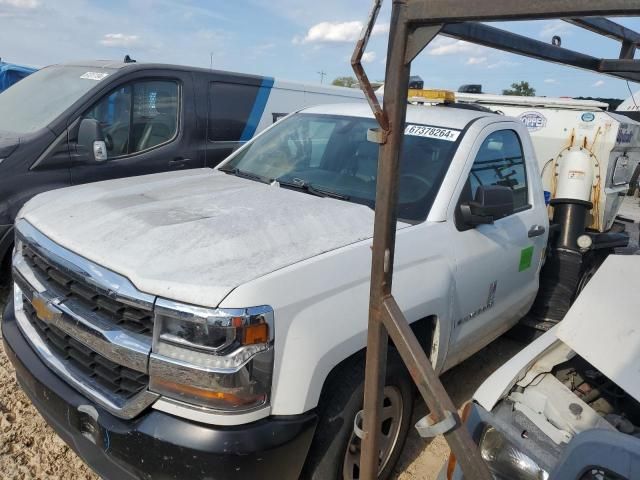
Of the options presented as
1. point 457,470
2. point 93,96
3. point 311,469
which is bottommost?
point 311,469

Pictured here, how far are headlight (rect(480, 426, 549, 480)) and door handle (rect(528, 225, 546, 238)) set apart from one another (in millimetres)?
1861

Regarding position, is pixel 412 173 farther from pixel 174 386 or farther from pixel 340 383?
pixel 174 386

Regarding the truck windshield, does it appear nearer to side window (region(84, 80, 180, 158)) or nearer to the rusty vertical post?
the rusty vertical post

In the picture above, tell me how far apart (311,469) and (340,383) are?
358 mm

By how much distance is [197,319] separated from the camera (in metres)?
1.75

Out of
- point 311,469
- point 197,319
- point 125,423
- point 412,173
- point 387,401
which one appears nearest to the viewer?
point 197,319

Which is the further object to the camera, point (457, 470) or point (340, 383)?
point (340, 383)

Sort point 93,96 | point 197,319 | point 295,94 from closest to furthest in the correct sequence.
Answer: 1. point 197,319
2. point 93,96
3. point 295,94

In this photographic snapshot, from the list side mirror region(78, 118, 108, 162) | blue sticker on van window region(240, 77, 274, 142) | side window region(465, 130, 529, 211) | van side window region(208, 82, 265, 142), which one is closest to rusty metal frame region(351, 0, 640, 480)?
side window region(465, 130, 529, 211)

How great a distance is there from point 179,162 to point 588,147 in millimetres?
3924

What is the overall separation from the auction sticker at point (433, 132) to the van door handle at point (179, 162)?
2.83m

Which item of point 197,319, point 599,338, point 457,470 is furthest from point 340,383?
point 599,338

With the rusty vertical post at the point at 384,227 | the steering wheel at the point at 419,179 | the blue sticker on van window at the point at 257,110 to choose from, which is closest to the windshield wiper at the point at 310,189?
the steering wheel at the point at 419,179

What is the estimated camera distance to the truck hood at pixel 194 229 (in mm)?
1879
